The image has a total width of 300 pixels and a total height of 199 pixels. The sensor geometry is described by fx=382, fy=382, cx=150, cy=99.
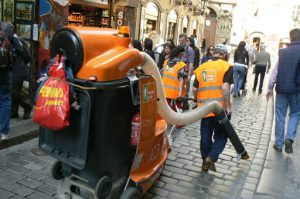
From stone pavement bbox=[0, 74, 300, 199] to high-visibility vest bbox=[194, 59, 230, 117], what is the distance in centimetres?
86

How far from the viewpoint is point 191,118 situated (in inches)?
172

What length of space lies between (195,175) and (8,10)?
5.07 metres

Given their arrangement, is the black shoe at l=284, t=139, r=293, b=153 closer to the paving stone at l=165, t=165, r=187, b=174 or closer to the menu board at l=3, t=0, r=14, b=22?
the paving stone at l=165, t=165, r=187, b=174

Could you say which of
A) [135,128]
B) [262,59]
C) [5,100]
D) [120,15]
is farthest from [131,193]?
[120,15]

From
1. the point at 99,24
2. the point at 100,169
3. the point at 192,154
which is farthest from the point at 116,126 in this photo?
the point at 99,24

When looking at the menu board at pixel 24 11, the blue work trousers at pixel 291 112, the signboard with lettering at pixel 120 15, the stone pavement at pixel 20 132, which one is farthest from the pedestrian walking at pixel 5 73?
the signboard with lettering at pixel 120 15

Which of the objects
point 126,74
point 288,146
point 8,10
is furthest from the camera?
point 8,10

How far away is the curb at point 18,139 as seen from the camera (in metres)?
5.14

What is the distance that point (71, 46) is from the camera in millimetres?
2996

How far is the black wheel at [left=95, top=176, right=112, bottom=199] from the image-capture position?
3045 mm

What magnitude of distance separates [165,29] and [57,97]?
725 inches

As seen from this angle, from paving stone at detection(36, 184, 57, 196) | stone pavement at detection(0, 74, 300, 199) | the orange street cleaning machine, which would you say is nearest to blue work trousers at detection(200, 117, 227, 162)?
stone pavement at detection(0, 74, 300, 199)

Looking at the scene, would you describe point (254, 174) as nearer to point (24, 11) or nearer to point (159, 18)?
point (24, 11)

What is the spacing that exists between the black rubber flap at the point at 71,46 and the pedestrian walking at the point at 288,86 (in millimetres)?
3836
